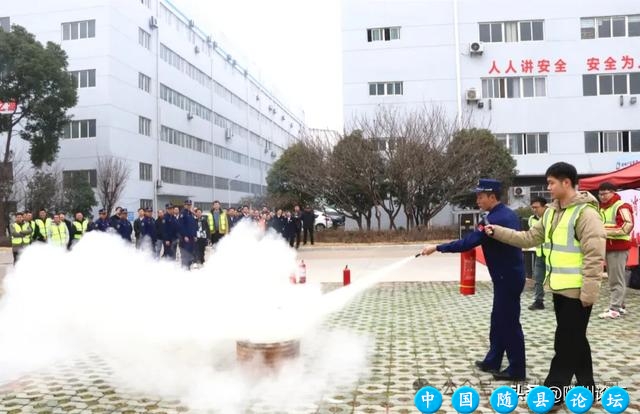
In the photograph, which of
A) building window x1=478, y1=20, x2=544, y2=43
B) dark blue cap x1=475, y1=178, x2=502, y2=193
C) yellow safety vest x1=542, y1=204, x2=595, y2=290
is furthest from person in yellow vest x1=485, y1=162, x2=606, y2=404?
building window x1=478, y1=20, x2=544, y2=43

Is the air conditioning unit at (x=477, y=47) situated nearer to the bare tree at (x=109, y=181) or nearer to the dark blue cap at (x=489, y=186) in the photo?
the bare tree at (x=109, y=181)

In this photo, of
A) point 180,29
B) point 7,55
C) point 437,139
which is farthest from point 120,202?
point 437,139

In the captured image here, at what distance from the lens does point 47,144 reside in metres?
34.5

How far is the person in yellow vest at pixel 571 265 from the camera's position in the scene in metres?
4.29

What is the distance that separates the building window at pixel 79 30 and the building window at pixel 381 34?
19800 mm

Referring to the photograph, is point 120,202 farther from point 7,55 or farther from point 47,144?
point 7,55

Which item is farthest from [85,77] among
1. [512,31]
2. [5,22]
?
[512,31]

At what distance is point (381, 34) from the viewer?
34.0 m

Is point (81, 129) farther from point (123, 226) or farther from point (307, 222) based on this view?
point (123, 226)

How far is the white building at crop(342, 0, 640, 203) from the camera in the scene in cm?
3249

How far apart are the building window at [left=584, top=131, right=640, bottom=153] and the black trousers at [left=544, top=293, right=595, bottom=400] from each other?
103ft

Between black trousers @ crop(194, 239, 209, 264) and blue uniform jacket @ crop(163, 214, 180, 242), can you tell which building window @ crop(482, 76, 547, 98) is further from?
blue uniform jacket @ crop(163, 214, 180, 242)

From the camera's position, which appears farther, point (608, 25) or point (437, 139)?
point (608, 25)

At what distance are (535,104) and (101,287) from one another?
31114 mm
